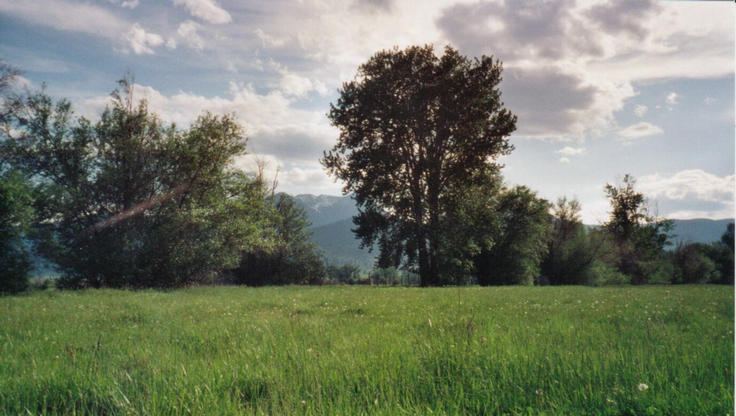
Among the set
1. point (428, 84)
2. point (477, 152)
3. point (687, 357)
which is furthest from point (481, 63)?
point (687, 357)

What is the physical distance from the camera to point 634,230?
185 feet

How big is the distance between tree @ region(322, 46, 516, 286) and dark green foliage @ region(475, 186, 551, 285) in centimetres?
1465

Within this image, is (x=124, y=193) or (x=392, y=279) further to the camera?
(x=392, y=279)

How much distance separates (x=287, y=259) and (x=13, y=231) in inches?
1690

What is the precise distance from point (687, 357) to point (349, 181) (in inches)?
1129

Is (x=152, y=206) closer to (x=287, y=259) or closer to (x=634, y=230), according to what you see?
(x=287, y=259)

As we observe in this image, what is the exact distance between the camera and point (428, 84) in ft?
95.4

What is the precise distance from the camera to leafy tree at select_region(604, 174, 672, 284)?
182 ft

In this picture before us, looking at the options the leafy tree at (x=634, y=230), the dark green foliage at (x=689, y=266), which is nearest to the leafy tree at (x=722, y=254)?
the dark green foliage at (x=689, y=266)

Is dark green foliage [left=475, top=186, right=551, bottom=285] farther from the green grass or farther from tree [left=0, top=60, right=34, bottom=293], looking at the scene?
tree [left=0, top=60, right=34, bottom=293]

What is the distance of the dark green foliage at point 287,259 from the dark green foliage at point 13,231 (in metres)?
32.7

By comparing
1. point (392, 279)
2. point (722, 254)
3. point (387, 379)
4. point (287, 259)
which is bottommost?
point (392, 279)

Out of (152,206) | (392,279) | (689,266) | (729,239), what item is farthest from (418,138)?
(729,239)

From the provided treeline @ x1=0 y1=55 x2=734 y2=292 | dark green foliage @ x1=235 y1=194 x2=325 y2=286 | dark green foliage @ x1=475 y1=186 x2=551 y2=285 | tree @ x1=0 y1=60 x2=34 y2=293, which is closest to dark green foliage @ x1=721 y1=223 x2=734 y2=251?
dark green foliage @ x1=475 y1=186 x2=551 y2=285
